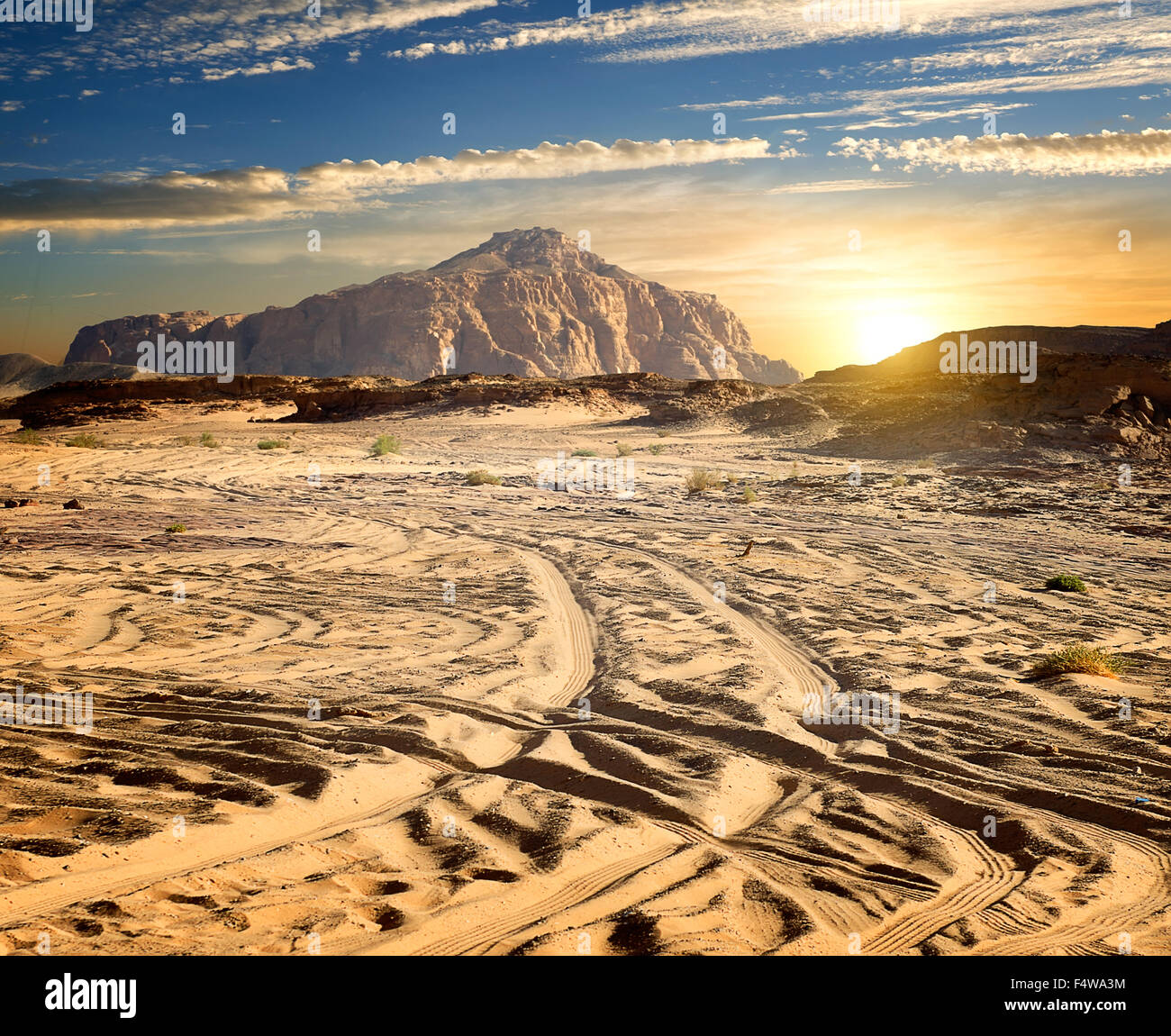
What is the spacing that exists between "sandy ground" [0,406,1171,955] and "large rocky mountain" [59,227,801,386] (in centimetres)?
9930

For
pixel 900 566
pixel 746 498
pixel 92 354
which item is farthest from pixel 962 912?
pixel 92 354

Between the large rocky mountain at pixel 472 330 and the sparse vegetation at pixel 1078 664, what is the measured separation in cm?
10328

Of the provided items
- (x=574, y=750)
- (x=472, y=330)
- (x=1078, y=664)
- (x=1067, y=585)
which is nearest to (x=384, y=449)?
(x=1067, y=585)

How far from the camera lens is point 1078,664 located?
6.15 metres

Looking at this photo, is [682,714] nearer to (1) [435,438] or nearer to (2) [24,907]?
(2) [24,907]

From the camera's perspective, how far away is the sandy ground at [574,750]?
304cm

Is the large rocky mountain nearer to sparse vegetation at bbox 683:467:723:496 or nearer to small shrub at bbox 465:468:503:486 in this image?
small shrub at bbox 465:468:503:486

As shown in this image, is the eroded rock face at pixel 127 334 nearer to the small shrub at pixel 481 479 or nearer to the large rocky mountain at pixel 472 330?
the large rocky mountain at pixel 472 330

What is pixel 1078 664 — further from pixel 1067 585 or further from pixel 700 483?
pixel 700 483

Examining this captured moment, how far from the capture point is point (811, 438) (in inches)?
1188

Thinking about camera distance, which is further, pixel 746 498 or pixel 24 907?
pixel 746 498
